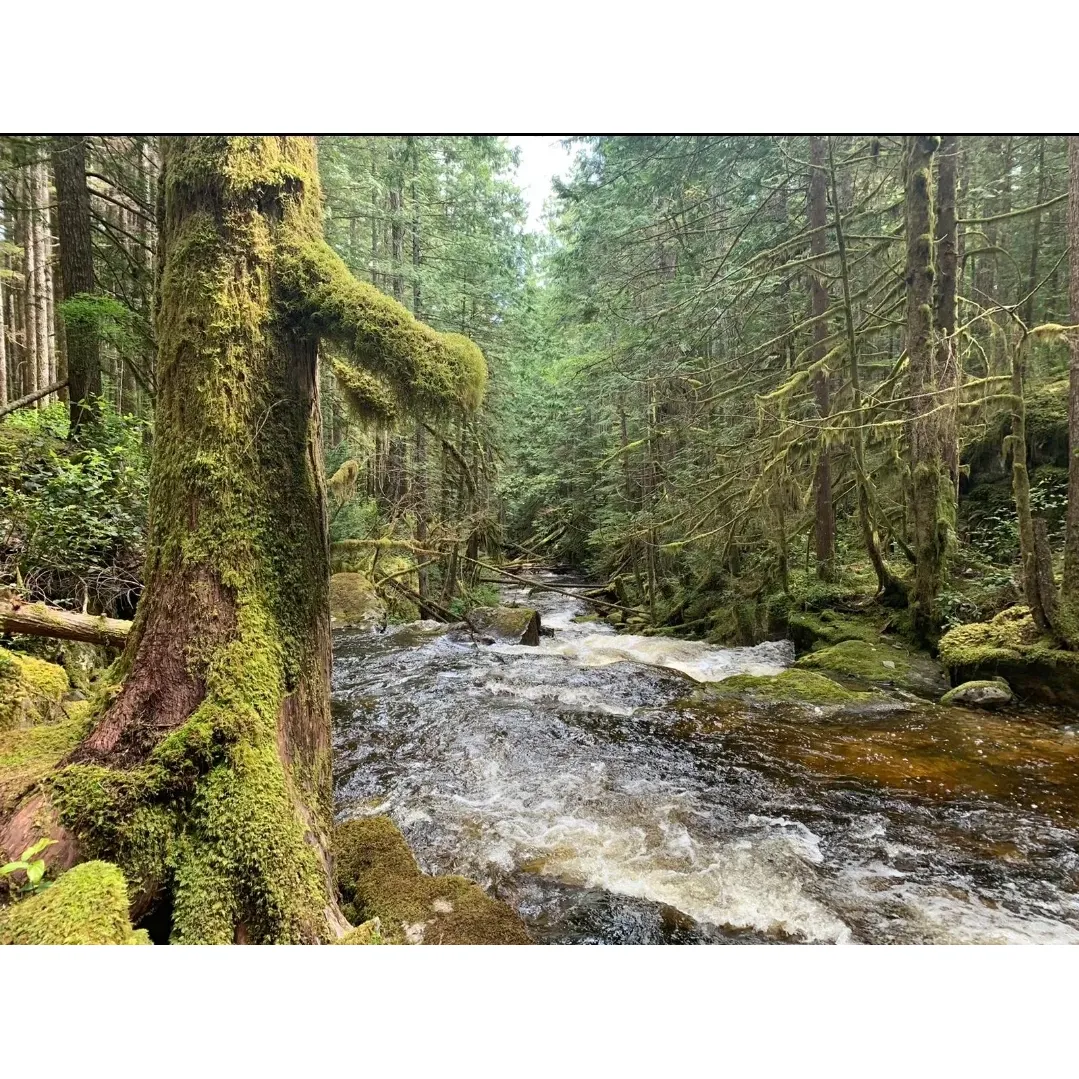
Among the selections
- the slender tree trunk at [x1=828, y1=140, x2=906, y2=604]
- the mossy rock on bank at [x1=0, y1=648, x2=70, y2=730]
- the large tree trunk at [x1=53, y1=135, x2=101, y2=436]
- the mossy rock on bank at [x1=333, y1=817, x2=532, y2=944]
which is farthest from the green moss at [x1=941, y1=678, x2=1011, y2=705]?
the large tree trunk at [x1=53, y1=135, x2=101, y2=436]

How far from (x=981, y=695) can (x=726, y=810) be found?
2.74 m

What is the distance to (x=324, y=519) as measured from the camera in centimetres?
239

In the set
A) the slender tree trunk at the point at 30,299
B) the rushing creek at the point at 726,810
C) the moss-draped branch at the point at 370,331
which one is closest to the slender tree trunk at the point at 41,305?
the slender tree trunk at the point at 30,299

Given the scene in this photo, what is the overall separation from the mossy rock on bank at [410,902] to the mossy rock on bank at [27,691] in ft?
5.60

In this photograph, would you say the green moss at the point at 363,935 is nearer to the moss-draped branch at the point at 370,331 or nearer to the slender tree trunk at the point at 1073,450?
the moss-draped branch at the point at 370,331


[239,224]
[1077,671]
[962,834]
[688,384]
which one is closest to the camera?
[239,224]

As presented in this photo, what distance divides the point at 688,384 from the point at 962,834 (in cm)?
702

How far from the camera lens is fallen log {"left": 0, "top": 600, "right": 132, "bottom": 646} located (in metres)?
3.12

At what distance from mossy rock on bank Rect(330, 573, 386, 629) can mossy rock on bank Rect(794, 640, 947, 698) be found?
6167mm

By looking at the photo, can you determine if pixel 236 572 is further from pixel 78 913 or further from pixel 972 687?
pixel 972 687

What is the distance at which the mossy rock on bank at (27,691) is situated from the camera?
2766 mm

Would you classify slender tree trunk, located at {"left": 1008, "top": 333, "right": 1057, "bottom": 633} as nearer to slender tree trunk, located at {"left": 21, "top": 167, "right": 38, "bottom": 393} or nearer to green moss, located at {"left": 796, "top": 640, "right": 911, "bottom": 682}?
green moss, located at {"left": 796, "top": 640, "right": 911, "bottom": 682}
